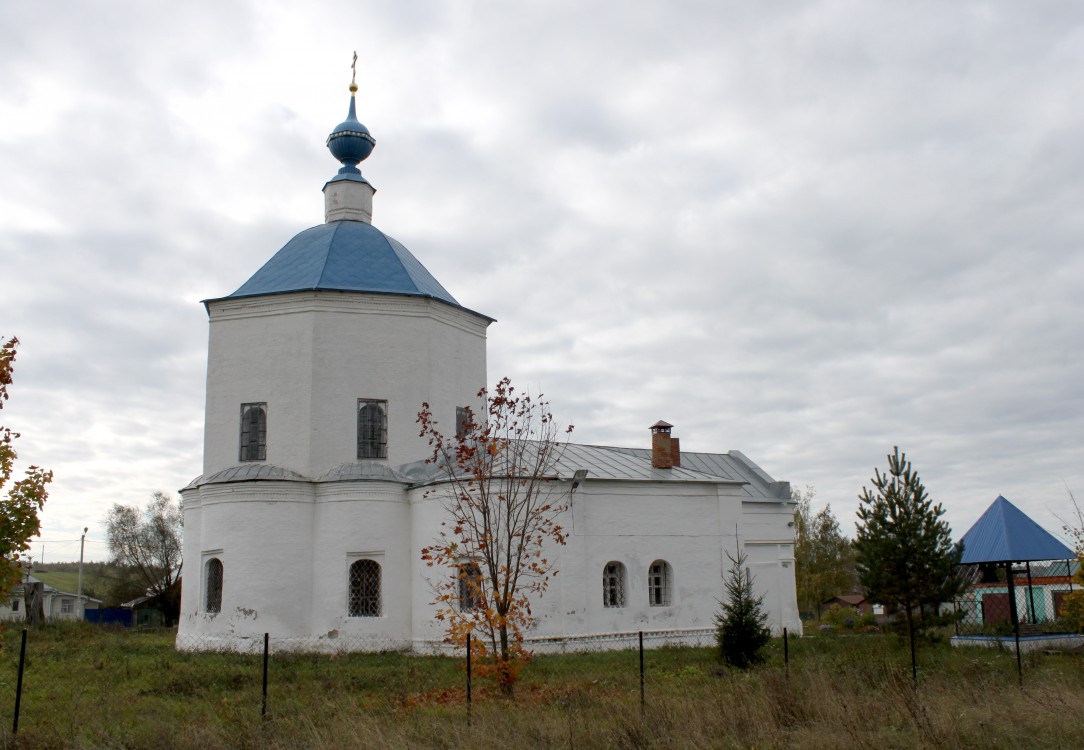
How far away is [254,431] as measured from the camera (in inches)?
870

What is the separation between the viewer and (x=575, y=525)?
20.2 meters

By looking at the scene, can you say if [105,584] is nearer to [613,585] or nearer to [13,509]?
[613,585]

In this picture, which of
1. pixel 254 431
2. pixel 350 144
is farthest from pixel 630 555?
pixel 350 144

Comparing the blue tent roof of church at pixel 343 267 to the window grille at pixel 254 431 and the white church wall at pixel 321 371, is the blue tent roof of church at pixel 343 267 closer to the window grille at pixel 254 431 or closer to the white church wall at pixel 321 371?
the white church wall at pixel 321 371

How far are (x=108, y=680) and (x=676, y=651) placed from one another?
10.8 m

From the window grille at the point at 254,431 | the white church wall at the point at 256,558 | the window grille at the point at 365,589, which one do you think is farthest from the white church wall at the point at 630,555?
the window grille at the point at 254,431

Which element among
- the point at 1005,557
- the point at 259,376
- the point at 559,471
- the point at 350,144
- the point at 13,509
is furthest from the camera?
the point at 350,144

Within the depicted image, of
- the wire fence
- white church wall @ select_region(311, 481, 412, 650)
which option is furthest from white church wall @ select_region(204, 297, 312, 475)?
the wire fence

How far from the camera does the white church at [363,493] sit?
19891 mm

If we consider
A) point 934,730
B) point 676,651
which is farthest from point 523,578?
point 934,730

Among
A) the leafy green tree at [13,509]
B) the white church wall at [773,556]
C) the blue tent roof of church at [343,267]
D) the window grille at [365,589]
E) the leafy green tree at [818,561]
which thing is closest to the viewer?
the leafy green tree at [13,509]

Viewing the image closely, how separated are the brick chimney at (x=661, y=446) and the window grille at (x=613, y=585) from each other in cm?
337

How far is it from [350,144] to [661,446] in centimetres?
1230

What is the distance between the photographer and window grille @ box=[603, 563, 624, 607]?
20.5 m
